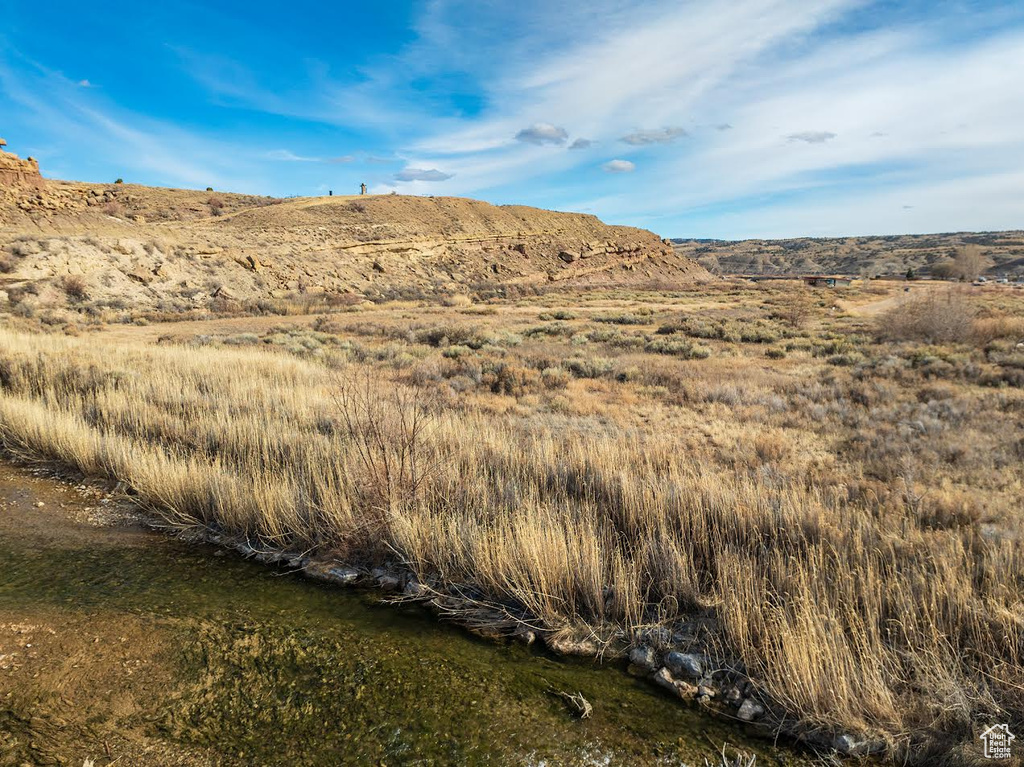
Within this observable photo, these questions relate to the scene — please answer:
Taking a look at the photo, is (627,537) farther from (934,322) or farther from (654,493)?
(934,322)

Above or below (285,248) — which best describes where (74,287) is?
below

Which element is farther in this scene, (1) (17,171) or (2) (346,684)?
(1) (17,171)

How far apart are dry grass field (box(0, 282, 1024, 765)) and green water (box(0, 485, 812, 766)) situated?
1.36 feet

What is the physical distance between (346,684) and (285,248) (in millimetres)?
40423

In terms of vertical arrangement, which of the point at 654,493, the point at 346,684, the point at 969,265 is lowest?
the point at 346,684

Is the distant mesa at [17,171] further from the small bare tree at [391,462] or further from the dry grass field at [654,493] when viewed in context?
the small bare tree at [391,462]

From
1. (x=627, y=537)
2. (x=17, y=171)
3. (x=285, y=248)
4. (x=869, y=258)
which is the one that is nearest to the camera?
(x=627, y=537)

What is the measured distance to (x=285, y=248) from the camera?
38719mm

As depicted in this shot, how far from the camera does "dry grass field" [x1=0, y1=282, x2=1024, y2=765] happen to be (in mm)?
3090

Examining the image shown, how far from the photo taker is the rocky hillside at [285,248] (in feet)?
89.0

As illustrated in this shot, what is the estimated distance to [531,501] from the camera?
466 centimetres

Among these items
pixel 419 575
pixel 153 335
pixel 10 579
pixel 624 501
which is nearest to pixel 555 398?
pixel 624 501

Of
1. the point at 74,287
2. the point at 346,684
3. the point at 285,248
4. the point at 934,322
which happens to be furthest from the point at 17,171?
the point at 934,322

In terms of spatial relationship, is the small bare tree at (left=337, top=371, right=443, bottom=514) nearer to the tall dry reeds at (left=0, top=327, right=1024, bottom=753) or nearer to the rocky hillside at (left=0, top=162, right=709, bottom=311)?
the tall dry reeds at (left=0, top=327, right=1024, bottom=753)
